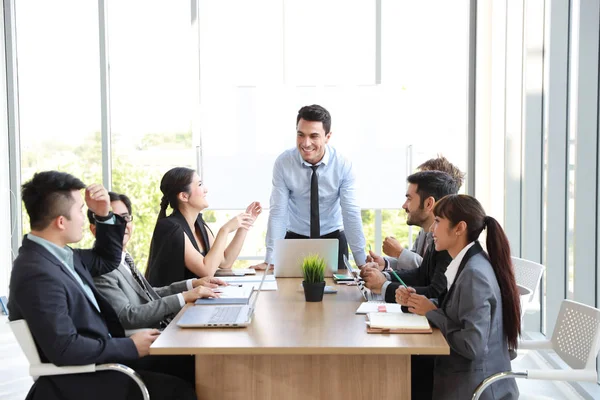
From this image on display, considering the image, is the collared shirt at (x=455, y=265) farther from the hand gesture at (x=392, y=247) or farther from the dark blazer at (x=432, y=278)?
the hand gesture at (x=392, y=247)

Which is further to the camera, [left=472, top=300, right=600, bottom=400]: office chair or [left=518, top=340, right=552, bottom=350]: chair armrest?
[left=518, top=340, right=552, bottom=350]: chair armrest

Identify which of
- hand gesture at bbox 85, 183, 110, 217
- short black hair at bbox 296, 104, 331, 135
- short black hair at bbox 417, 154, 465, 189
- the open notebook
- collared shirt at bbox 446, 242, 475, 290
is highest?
short black hair at bbox 296, 104, 331, 135

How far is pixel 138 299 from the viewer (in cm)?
322

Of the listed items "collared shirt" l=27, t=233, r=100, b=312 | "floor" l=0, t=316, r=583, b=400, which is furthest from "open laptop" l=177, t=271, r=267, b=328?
"floor" l=0, t=316, r=583, b=400

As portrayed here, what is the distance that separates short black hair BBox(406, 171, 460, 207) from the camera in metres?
3.40

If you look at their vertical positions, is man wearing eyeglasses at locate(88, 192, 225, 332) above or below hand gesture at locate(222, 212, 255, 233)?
below

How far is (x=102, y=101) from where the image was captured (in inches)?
263

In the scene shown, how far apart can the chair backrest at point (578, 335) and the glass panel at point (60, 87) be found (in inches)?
195

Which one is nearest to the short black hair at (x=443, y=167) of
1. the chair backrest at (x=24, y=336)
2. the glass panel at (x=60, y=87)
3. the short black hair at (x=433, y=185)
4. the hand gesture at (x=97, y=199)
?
the short black hair at (x=433, y=185)

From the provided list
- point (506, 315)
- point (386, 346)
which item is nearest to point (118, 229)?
point (386, 346)

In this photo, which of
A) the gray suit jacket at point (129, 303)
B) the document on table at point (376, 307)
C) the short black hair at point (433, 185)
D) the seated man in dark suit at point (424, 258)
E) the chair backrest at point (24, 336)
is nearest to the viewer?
the chair backrest at point (24, 336)

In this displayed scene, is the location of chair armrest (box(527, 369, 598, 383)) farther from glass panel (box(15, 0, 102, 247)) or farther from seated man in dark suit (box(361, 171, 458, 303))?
glass panel (box(15, 0, 102, 247))

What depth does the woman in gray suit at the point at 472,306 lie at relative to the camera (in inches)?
98.8

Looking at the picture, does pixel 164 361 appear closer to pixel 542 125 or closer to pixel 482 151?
pixel 542 125
